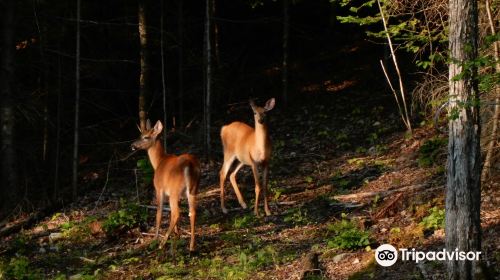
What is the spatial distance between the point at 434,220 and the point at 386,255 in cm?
111

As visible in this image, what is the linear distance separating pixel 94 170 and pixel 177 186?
867 cm

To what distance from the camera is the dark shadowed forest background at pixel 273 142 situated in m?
8.58

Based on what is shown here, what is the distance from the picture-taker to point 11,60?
14227 millimetres

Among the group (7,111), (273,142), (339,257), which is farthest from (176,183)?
(273,142)

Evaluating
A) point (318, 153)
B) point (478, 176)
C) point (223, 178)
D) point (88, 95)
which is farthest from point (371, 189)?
point (88, 95)

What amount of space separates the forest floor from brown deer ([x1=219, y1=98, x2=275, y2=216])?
439 mm

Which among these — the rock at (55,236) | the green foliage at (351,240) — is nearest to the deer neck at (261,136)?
the green foliage at (351,240)

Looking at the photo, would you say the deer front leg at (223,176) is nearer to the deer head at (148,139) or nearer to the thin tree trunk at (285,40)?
the deer head at (148,139)

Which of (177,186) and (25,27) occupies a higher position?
(25,27)

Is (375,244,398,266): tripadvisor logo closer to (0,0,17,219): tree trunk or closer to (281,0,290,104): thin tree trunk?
(0,0,17,219): tree trunk

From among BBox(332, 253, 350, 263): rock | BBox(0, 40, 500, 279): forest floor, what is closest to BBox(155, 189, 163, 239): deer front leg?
BBox(0, 40, 500, 279): forest floor

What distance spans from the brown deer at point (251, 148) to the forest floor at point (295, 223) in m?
0.44

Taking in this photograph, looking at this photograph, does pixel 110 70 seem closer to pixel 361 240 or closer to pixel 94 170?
Result: pixel 94 170

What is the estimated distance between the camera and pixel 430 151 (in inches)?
491
